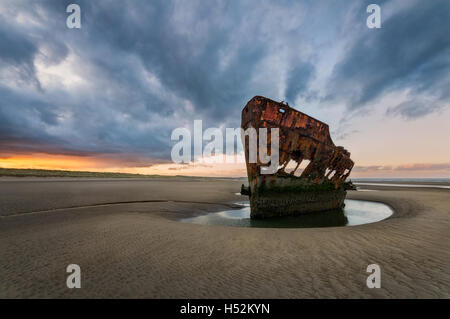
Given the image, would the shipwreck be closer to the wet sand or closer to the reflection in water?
the reflection in water

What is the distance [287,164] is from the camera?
6.88m

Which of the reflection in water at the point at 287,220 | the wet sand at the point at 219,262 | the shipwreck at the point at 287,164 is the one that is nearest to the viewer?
the wet sand at the point at 219,262

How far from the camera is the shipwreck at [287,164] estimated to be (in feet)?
21.0

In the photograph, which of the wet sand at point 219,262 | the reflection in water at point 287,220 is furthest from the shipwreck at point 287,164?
the wet sand at point 219,262

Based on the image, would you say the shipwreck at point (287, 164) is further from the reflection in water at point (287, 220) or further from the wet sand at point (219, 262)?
the wet sand at point (219, 262)

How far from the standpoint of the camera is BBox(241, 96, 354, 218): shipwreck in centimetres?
639

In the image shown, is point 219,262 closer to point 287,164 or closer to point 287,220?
point 287,220

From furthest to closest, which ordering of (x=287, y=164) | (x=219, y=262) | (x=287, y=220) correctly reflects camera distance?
(x=287, y=164) → (x=287, y=220) → (x=219, y=262)

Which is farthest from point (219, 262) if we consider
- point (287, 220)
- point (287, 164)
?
point (287, 164)

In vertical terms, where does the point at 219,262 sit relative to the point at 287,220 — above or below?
above

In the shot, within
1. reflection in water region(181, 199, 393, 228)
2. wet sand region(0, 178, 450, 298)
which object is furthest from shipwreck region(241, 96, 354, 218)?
wet sand region(0, 178, 450, 298)

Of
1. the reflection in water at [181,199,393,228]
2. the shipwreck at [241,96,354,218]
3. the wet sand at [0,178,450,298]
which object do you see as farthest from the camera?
the shipwreck at [241,96,354,218]

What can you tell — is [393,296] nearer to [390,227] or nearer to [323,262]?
[323,262]
